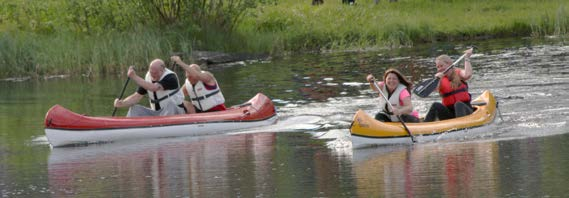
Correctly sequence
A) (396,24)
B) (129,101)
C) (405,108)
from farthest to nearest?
1. (396,24)
2. (129,101)
3. (405,108)

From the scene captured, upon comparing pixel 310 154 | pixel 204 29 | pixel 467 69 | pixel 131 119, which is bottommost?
pixel 310 154

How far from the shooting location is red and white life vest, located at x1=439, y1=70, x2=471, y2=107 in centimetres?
1549

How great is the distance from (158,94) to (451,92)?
406 cm

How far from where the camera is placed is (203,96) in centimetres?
1723

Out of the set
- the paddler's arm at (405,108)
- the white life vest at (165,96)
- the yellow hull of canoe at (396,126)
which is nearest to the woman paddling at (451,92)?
the yellow hull of canoe at (396,126)

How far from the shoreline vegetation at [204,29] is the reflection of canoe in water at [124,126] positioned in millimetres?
11062

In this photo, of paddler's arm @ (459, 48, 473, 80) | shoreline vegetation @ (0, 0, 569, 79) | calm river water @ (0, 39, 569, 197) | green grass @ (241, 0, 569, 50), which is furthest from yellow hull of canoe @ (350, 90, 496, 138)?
green grass @ (241, 0, 569, 50)

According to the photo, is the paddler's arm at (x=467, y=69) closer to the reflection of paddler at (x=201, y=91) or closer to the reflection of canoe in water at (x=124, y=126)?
the reflection of canoe in water at (x=124, y=126)

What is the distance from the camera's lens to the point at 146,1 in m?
30.9

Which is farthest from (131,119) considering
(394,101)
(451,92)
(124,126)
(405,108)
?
(451,92)

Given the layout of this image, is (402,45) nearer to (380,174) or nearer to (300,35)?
(300,35)

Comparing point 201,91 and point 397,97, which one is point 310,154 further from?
point 201,91

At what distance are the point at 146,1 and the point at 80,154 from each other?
1589 cm

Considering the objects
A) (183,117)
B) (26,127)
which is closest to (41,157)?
(183,117)
